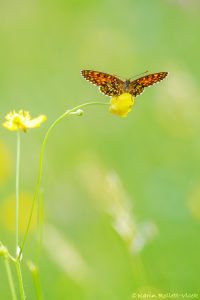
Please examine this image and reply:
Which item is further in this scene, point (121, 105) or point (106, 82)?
point (106, 82)

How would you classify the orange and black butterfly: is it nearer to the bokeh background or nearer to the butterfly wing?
the butterfly wing

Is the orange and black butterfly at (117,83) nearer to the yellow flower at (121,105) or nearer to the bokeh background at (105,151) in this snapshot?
the yellow flower at (121,105)

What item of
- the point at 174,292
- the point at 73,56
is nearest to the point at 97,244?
the point at 174,292

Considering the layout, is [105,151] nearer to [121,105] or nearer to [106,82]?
[106,82]

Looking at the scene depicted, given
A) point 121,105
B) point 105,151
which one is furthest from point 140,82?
point 105,151

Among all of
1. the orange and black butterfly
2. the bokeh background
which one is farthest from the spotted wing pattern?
the bokeh background

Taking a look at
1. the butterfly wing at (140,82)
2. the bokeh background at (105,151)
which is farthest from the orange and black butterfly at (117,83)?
the bokeh background at (105,151)

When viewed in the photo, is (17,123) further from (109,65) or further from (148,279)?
(109,65)
